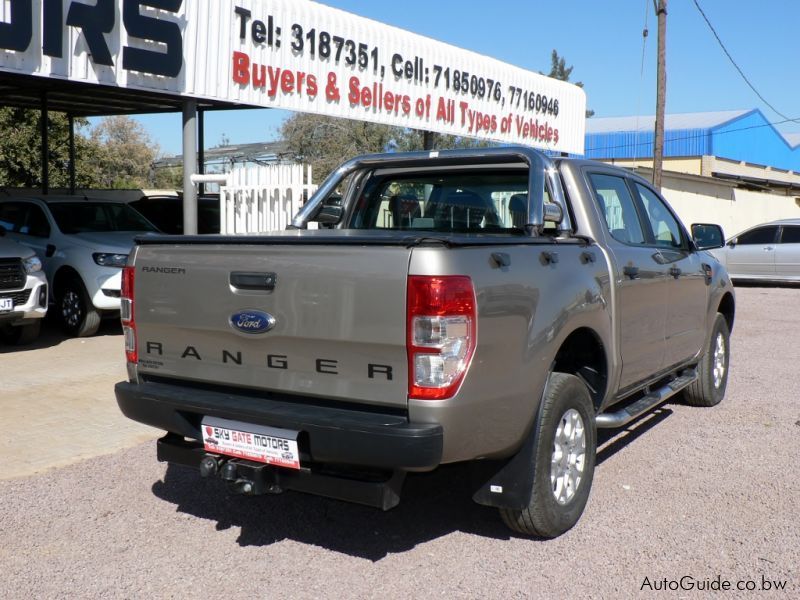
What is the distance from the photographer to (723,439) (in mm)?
6410

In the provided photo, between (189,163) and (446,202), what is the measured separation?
7.16 m

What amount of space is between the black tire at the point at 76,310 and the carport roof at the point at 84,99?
15.7 ft

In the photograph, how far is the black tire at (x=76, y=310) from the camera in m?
10.7

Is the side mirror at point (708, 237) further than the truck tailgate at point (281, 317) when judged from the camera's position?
Yes

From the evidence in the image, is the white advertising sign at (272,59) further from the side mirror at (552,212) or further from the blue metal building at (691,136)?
the blue metal building at (691,136)

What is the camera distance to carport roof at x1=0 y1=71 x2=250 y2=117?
1552cm

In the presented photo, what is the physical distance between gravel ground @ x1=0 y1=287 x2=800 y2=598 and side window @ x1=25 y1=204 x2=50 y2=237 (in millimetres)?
6429

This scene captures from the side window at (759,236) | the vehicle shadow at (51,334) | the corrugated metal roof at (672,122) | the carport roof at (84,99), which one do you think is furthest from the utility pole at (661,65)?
the corrugated metal roof at (672,122)

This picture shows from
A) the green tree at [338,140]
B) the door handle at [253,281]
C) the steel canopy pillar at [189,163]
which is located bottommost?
the door handle at [253,281]

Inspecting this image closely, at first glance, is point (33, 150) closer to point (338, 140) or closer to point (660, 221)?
point (338, 140)

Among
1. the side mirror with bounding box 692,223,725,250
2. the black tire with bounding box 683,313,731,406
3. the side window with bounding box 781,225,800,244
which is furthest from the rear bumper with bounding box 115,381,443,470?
the side window with bounding box 781,225,800,244

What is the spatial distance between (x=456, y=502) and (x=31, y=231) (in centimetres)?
864

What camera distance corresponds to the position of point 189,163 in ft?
39.4

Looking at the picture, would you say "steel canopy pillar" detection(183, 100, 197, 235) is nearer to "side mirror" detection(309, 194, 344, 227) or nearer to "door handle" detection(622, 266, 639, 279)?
"side mirror" detection(309, 194, 344, 227)
